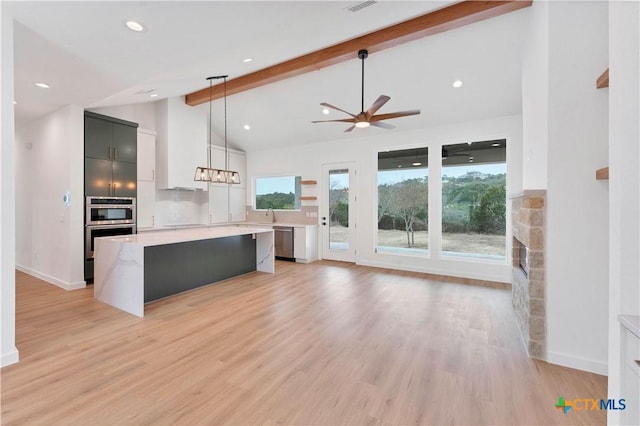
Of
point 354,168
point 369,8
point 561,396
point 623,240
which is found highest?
point 369,8

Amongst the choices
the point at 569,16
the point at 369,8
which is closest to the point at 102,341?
the point at 369,8

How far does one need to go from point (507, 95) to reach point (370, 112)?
99.4 inches

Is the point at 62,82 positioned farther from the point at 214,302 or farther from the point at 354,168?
the point at 354,168

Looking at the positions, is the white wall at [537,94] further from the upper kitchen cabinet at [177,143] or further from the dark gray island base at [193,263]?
the upper kitchen cabinet at [177,143]

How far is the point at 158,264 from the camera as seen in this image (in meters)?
3.90

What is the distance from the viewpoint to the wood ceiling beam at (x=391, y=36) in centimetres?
289

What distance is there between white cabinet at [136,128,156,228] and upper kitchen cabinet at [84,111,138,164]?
0.76ft

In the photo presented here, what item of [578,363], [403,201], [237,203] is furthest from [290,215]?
[578,363]

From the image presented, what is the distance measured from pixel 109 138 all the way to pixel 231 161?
2995 millimetres

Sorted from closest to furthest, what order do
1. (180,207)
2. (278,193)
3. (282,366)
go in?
1. (282,366)
2. (180,207)
3. (278,193)

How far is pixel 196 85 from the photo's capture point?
14.4ft

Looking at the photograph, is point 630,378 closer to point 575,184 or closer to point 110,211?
point 575,184

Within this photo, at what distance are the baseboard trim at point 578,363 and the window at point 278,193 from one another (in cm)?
572

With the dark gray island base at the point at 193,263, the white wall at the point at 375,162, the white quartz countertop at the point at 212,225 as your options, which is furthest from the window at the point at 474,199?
the dark gray island base at the point at 193,263
